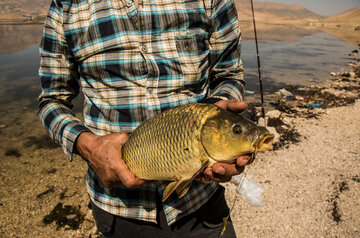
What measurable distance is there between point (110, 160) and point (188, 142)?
48cm

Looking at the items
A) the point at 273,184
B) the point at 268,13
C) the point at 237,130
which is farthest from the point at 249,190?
the point at 268,13

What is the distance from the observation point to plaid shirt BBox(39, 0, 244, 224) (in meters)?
1.56

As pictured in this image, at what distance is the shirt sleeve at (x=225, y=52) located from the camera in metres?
1.72

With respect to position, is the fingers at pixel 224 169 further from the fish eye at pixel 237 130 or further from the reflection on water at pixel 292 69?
the reflection on water at pixel 292 69

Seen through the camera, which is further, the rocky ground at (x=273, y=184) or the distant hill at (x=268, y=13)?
the distant hill at (x=268, y=13)

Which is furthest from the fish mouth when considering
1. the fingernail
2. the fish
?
the fingernail

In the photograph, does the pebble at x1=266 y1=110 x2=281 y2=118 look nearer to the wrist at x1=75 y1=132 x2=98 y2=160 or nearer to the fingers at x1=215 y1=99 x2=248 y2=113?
the fingers at x1=215 y1=99 x2=248 y2=113

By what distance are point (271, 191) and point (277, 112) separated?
3.64 meters

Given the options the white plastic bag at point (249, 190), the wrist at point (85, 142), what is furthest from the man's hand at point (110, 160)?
the white plastic bag at point (249, 190)

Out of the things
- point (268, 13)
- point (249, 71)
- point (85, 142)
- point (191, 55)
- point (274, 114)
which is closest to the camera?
point (85, 142)

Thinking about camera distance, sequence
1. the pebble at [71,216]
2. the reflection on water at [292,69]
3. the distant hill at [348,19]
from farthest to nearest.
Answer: the distant hill at [348,19]
the reflection on water at [292,69]
the pebble at [71,216]

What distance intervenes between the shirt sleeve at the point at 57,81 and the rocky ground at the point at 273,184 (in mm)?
2496

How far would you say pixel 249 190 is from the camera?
13.3 ft

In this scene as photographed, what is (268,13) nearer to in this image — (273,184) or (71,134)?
(273,184)
